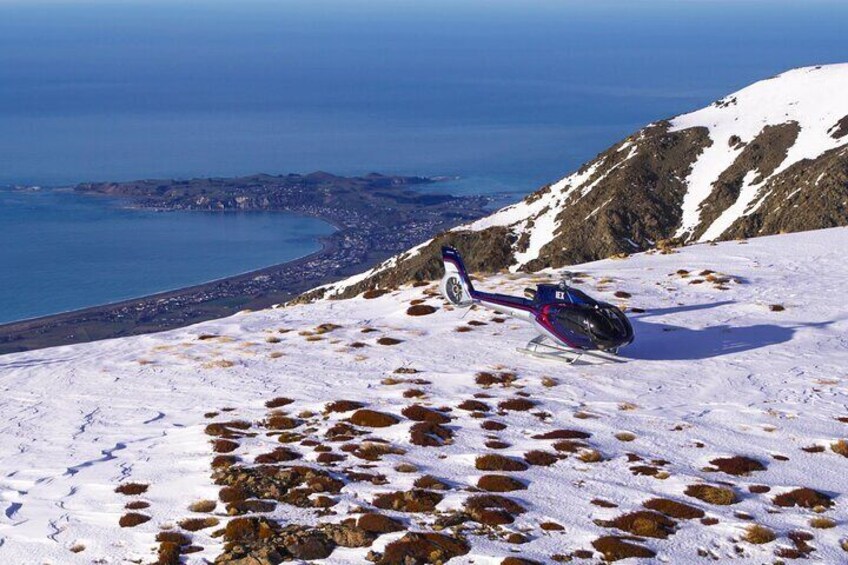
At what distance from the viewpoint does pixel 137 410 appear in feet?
105

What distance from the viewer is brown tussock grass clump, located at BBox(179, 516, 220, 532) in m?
22.1

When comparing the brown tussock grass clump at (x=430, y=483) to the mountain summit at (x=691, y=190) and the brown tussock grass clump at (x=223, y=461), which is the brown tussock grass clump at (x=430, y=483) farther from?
the mountain summit at (x=691, y=190)

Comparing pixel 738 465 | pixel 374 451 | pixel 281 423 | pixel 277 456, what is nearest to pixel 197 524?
pixel 277 456

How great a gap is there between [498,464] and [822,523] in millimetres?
7408

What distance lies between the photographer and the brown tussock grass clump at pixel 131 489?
24578mm

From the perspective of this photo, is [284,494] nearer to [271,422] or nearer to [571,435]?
[271,422]

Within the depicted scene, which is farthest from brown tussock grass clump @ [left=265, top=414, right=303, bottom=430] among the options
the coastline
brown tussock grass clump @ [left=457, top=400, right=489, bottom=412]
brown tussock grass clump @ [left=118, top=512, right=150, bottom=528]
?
the coastline

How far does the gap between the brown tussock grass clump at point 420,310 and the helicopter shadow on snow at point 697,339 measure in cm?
819

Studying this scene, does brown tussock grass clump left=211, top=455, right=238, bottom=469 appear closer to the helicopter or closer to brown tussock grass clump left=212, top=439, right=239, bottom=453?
brown tussock grass clump left=212, top=439, right=239, bottom=453

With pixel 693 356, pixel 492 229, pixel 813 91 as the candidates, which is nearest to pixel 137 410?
pixel 693 356

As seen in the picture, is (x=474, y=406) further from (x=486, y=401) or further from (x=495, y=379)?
(x=495, y=379)

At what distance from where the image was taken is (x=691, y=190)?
109625mm

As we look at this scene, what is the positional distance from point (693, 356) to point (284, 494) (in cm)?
1681

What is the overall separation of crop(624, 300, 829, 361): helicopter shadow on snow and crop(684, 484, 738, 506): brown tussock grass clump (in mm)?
11545
